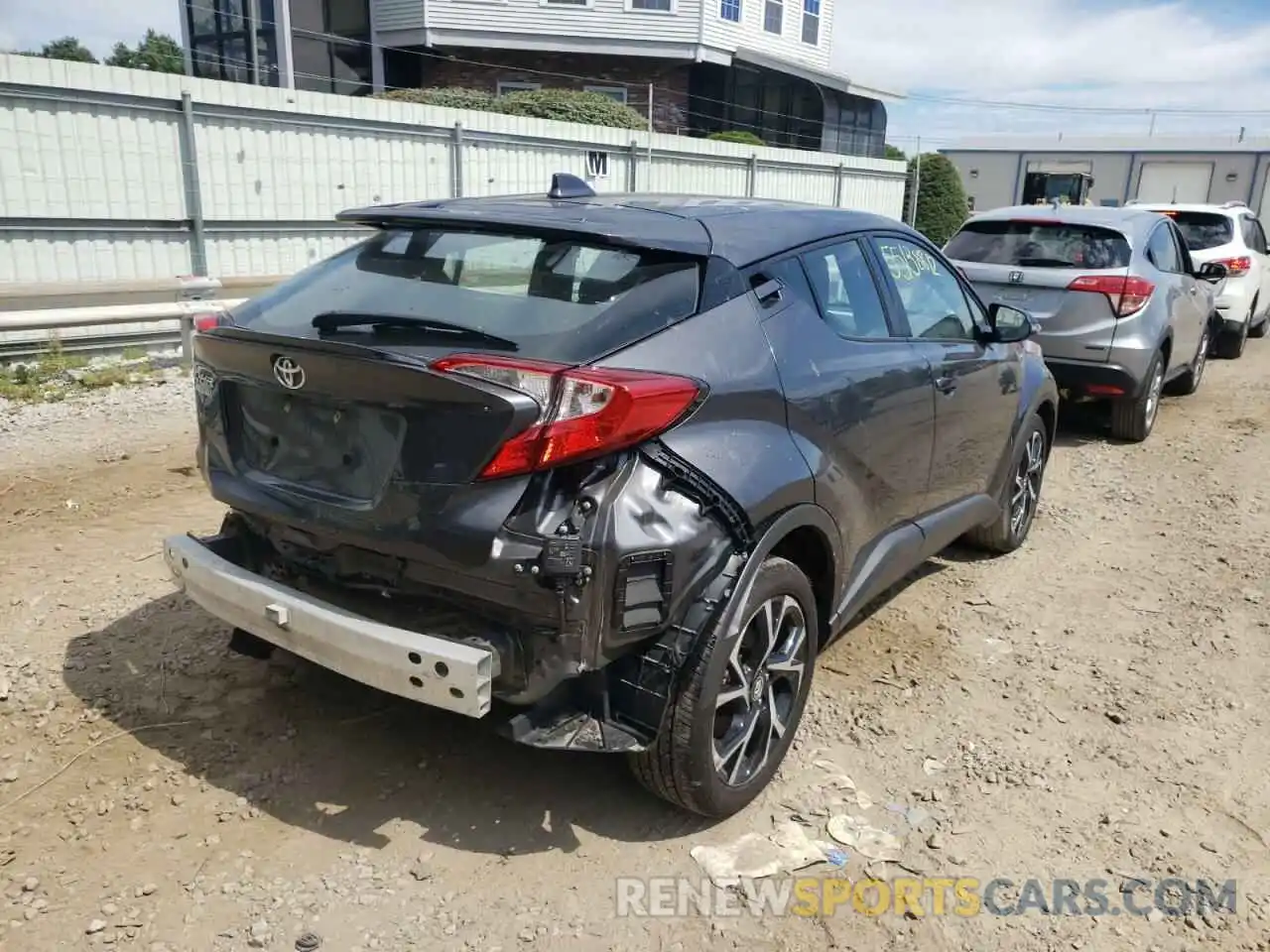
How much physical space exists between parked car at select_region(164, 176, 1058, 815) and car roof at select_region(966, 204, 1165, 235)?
480 cm

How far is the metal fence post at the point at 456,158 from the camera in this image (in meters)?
12.5

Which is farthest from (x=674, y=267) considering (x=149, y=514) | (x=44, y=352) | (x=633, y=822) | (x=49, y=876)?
(x=44, y=352)

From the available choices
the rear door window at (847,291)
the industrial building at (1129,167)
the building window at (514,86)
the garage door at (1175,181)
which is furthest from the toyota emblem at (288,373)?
the garage door at (1175,181)

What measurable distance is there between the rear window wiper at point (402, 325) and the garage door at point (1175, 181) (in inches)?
2089

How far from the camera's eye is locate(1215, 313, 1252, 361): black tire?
12102 mm

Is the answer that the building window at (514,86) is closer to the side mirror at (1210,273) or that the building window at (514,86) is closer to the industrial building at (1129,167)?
the side mirror at (1210,273)

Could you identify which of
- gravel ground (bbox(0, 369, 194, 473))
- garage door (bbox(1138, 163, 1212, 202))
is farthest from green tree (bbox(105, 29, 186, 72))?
garage door (bbox(1138, 163, 1212, 202))

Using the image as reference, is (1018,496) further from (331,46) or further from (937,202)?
(937,202)

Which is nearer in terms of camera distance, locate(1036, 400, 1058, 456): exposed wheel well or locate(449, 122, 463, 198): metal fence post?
locate(1036, 400, 1058, 456): exposed wheel well

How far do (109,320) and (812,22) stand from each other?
2384 centimetres

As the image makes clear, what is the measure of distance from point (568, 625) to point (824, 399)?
1182 mm

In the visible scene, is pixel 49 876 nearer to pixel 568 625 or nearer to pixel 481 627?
pixel 481 627

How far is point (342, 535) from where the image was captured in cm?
271

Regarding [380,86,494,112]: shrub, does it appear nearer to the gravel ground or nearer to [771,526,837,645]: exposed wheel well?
the gravel ground
